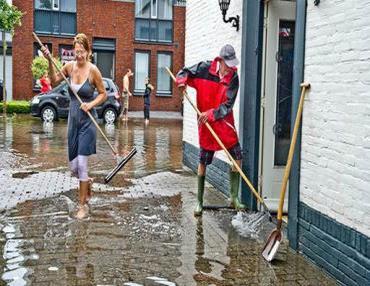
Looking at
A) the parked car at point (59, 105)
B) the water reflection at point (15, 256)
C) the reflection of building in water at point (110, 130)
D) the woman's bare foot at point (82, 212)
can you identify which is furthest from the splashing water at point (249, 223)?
the parked car at point (59, 105)

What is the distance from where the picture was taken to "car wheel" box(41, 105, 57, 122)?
21203 mm

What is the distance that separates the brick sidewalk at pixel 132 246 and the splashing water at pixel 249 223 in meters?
0.08

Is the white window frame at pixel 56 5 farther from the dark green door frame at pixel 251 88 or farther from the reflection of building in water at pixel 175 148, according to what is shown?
the dark green door frame at pixel 251 88

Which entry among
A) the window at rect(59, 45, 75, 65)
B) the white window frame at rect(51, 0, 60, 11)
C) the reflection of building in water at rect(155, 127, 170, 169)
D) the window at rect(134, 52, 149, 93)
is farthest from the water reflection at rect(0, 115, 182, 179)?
the white window frame at rect(51, 0, 60, 11)

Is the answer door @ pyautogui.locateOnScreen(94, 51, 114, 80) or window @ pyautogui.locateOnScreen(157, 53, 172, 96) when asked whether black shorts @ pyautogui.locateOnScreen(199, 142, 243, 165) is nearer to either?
door @ pyautogui.locateOnScreen(94, 51, 114, 80)

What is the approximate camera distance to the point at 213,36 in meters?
8.69

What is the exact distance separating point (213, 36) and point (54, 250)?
454 centimetres

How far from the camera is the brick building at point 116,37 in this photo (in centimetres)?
2844

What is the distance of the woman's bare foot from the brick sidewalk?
0.36 ft

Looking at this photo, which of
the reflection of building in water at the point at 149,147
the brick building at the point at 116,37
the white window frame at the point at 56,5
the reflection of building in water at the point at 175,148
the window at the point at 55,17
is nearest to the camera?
the reflection of building in water at the point at 149,147

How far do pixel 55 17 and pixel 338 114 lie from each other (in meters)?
26.1

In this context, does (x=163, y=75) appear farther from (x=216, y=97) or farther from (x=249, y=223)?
(x=249, y=223)

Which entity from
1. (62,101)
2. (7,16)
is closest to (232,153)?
(62,101)

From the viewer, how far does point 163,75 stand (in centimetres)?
3047
